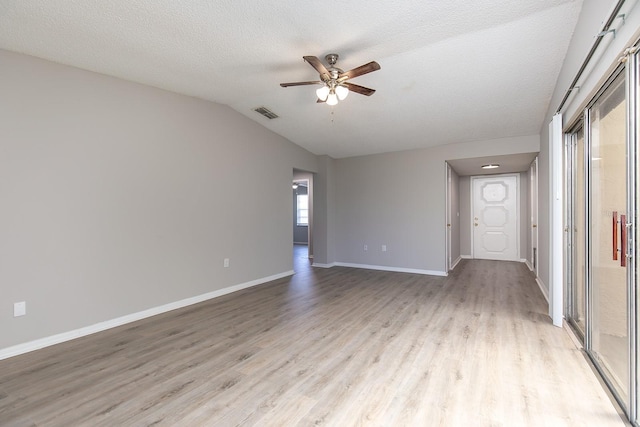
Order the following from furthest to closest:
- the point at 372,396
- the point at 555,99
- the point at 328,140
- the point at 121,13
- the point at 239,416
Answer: the point at 328,140, the point at 555,99, the point at 121,13, the point at 372,396, the point at 239,416

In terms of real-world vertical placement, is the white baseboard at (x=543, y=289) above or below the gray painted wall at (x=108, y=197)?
below

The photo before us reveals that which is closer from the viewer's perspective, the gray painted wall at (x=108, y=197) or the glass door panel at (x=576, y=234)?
the gray painted wall at (x=108, y=197)

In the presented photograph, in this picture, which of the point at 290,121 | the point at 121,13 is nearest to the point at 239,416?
the point at 121,13

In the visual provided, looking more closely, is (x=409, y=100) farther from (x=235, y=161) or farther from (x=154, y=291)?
(x=154, y=291)

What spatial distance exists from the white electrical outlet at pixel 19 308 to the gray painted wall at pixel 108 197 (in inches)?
1.3

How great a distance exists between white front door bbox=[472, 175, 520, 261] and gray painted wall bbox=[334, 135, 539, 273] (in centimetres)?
262

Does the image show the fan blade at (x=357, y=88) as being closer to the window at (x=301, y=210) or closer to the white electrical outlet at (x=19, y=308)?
the white electrical outlet at (x=19, y=308)

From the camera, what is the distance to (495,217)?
734 centimetres

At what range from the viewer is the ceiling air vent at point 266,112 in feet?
14.6

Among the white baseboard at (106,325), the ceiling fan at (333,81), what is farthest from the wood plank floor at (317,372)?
the ceiling fan at (333,81)

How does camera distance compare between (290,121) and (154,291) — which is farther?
(290,121)

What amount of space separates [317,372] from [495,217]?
6.82 meters

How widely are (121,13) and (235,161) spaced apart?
249 cm

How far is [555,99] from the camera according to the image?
3.33 m
